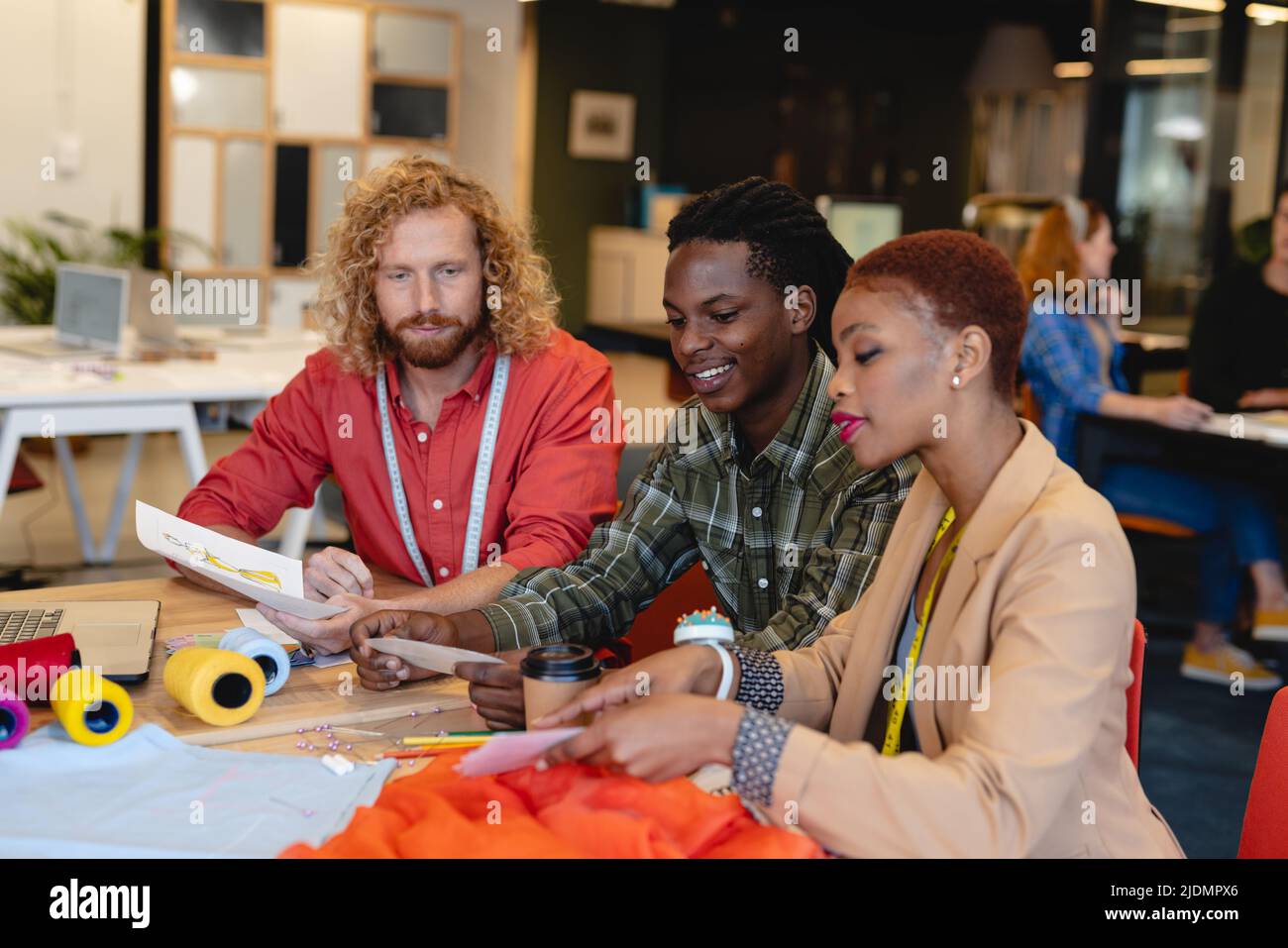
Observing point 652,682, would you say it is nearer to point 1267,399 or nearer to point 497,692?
point 497,692

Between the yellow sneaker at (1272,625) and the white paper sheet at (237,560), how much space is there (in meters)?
3.59

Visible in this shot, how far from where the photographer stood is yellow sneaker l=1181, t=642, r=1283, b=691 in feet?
14.7

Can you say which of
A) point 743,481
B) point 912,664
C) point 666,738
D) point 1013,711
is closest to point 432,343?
point 743,481

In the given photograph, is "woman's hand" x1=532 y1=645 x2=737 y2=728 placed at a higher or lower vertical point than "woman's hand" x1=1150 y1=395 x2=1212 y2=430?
lower

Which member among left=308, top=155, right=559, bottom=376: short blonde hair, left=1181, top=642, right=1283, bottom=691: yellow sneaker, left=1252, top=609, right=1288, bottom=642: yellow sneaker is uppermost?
left=308, top=155, right=559, bottom=376: short blonde hair

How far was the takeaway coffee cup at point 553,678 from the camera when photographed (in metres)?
1.52

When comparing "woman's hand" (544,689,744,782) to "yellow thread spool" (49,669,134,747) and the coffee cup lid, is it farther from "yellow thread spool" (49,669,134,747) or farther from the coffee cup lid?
"yellow thread spool" (49,669,134,747)

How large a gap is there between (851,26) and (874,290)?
11435 mm

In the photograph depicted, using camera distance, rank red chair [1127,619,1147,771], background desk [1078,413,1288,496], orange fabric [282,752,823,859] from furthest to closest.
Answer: background desk [1078,413,1288,496] → red chair [1127,619,1147,771] → orange fabric [282,752,823,859]

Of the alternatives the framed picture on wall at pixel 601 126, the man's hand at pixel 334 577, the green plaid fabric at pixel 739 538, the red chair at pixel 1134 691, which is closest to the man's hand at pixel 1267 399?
the green plaid fabric at pixel 739 538

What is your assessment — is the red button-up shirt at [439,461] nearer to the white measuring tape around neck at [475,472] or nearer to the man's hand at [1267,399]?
the white measuring tape around neck at [475,472]

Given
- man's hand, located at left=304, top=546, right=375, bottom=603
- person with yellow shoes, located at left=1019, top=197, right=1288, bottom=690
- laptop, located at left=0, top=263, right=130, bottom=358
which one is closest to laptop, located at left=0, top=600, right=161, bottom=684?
man's hand, located at left=304, top=546, right=375, bottom=603
